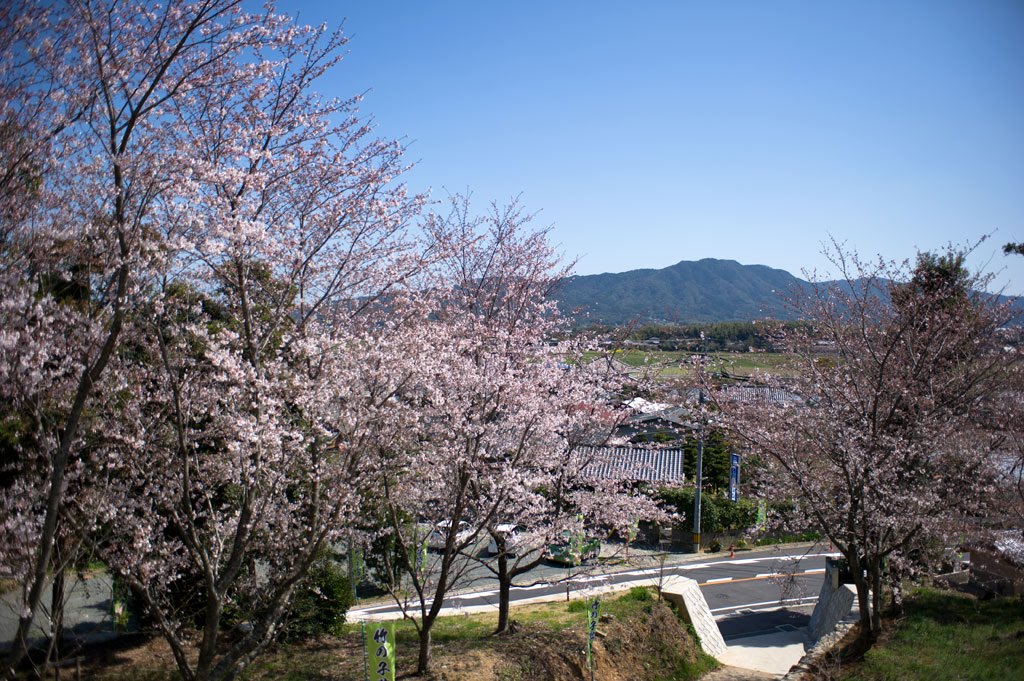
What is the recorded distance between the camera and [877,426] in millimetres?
9344

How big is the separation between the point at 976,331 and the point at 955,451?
4.41 m

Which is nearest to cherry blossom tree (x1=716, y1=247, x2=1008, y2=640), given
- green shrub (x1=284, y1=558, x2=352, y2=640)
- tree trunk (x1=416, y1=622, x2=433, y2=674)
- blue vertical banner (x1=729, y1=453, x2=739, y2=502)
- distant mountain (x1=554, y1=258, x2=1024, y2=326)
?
tree trunk (x1=416, y1=622, x2=433, y2=674)

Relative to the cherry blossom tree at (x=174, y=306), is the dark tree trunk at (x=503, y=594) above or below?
below

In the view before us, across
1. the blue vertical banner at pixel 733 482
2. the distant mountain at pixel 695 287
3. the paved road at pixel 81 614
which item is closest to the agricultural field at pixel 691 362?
the blue vertical banner at pixel 733 482

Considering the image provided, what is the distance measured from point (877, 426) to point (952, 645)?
289cm

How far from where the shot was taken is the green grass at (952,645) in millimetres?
7512

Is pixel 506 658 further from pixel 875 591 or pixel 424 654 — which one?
pixel 875 591

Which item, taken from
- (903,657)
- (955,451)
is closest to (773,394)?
(955,451)

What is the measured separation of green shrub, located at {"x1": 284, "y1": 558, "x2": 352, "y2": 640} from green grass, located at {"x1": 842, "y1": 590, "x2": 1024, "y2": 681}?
279 inches

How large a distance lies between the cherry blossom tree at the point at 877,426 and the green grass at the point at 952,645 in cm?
63

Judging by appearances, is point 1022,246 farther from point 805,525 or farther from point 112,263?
point 112,263

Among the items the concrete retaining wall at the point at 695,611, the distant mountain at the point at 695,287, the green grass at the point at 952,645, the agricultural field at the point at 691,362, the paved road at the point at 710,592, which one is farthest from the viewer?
the distant mountain at the point at 695,287

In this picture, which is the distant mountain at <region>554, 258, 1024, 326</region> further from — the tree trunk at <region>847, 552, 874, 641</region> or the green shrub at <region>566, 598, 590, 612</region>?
the tree trunk at <region>847, 552, 874, 641</region>

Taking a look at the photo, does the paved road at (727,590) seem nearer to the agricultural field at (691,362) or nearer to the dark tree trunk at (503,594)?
the dark tree trunk at (503,594)
